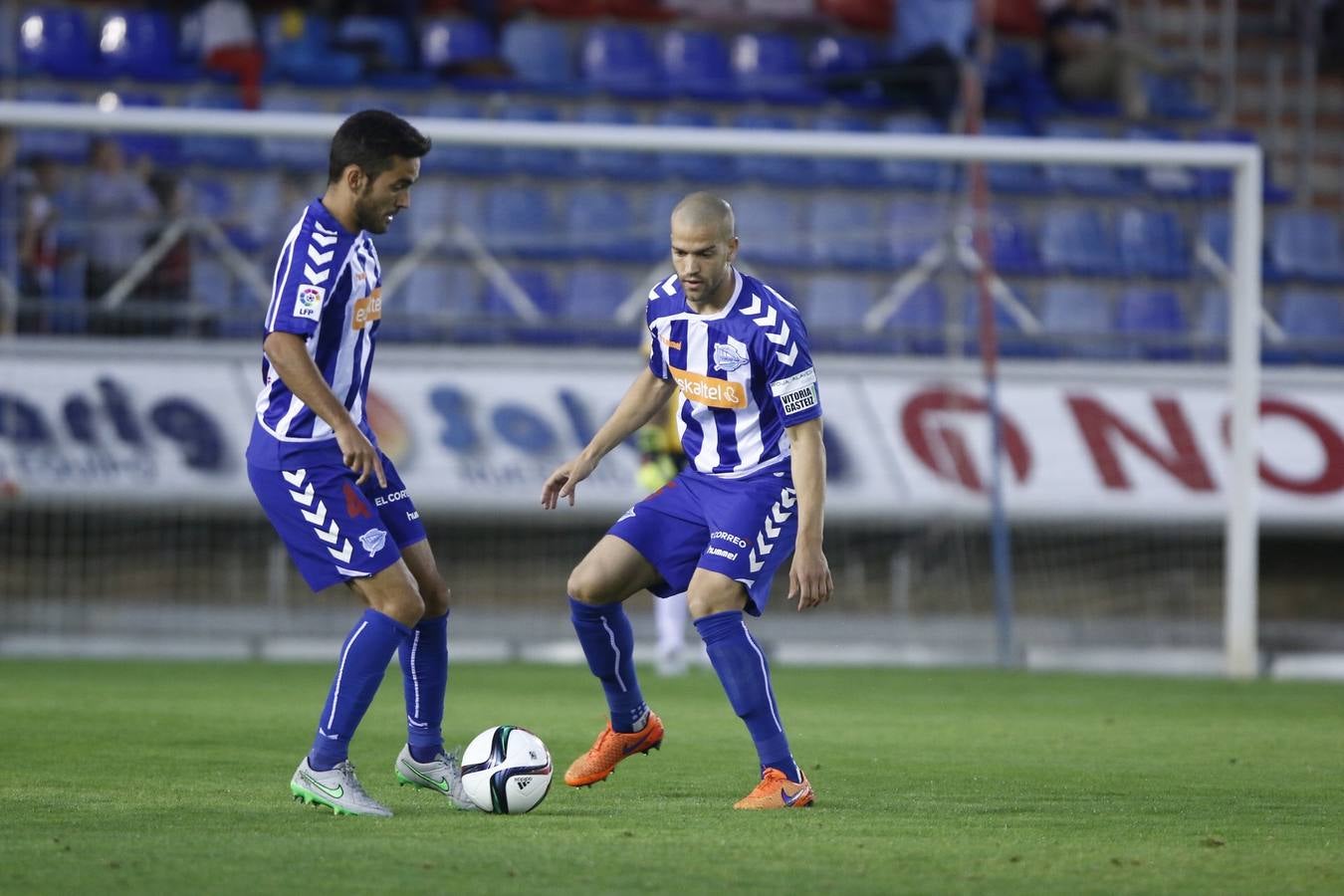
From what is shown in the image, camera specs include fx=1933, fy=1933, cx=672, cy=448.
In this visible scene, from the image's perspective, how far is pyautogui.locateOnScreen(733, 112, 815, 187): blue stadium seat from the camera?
48.0 ft

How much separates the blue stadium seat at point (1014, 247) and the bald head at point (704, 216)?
8531 mm

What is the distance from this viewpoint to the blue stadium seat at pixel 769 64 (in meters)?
16.8

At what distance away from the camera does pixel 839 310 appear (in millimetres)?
14023

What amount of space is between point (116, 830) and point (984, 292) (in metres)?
9.79

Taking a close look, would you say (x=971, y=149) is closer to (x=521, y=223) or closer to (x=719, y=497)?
(x=521, y=223)

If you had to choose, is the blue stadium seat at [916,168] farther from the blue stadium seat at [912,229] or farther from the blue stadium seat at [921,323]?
the blue stadium seat at [921,323]

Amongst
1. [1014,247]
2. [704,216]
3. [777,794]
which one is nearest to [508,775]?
[777,794]

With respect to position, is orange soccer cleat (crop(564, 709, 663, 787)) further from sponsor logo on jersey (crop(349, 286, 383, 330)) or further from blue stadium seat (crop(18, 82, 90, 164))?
blue stadium seat (crop(18, 82, 90, 164))

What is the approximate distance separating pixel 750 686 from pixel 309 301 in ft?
5.56

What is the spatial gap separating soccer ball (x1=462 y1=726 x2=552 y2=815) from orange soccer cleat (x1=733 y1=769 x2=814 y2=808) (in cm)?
60

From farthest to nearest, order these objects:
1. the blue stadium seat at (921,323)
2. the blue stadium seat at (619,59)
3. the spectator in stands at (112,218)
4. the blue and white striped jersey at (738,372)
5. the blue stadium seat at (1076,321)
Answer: the blue stadium seat at (619,59)
the blue stadium seat at (921,323)
the blue stadium seat at (1076,321)
the spectator in stands at (112,218)
the blue and white striped jersey at (738,372)

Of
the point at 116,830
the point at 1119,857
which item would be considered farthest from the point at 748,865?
the point at 116,830

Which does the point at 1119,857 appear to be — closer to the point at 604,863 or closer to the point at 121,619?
the point at 604,863

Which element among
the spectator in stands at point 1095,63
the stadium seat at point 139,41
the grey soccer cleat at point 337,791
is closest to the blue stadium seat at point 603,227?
the stadium seat at point 139,41
